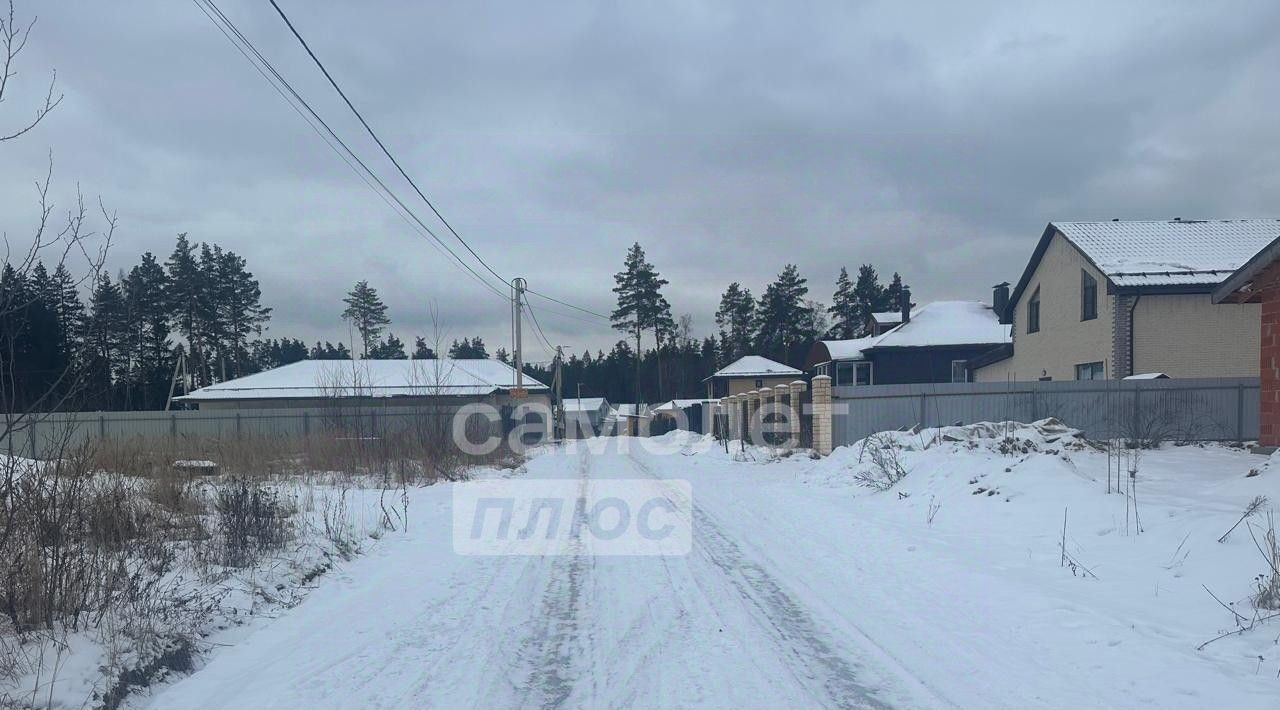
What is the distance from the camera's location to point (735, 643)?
598 centimetres

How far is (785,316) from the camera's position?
7350 cm

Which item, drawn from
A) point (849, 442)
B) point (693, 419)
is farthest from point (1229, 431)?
point (693, 419)

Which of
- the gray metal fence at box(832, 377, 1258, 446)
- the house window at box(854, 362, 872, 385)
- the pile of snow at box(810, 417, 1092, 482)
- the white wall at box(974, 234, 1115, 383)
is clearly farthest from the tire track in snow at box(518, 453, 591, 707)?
the house window at box(854, 362, 872, 385)

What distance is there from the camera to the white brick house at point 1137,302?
23984 mm

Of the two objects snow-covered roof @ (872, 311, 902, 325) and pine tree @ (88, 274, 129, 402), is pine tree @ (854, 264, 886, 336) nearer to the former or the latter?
snow-covered roof @ (872, 311, 902, 325)

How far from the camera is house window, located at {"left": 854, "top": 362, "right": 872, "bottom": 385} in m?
43.4

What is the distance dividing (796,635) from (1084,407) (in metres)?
18.1

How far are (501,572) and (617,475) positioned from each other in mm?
12897

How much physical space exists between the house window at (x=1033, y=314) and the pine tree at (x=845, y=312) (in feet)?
142

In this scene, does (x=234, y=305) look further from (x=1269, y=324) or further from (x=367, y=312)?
(x=1269, y=324)

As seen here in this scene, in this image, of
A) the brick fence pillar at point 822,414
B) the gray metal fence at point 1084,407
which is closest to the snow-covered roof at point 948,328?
the brick fence pillar at point 822,414

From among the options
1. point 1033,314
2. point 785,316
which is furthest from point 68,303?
point 785,316

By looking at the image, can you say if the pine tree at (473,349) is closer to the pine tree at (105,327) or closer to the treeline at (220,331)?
the treeline at (220,331)

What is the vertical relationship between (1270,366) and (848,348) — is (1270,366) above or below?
below
